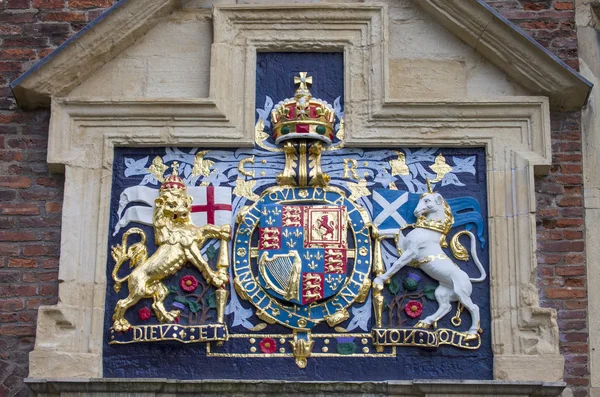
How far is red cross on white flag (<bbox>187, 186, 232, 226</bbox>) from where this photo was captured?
8055mm

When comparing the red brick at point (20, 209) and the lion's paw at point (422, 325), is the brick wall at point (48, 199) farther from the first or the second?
the lion's paw at point (422, 325)

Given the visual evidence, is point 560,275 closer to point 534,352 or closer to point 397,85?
point 534,352

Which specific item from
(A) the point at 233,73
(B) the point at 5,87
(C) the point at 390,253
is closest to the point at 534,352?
(C) the point at 390,253

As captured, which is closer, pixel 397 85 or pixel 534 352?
pixel 534 352

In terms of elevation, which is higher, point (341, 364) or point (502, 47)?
point (502, 47)

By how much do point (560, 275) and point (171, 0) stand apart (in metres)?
2.90

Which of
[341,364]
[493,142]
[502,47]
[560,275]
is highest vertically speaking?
[502,47]

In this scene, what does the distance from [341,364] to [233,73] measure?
6.34 feet

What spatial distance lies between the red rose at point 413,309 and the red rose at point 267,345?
79cm

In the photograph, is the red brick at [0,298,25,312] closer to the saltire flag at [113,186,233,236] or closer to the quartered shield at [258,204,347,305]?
the saltire flag at [113,186,233,236]

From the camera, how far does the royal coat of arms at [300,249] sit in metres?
7.82

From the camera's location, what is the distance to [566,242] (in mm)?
8008

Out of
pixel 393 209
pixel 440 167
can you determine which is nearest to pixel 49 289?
pixel 393 209

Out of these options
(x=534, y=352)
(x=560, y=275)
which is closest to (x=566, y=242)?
(x=560, y=275)
